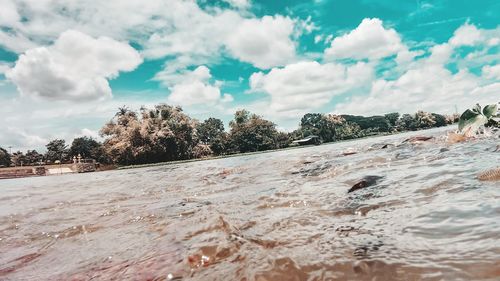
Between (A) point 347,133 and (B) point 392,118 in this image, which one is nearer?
(A) point 347,133

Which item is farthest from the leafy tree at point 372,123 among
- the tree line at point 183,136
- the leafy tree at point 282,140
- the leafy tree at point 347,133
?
the leafy tree at point 282,140

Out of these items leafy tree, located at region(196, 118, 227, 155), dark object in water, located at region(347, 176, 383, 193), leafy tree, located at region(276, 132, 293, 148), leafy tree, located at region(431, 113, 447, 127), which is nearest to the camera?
dark object in water, located at region(347, 176, 383, 193)

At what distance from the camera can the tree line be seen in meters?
51.7

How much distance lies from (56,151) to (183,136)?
66.1 meters

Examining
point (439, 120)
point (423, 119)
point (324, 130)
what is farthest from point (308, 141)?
point (439, 120)

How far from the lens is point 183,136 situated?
5669 cm

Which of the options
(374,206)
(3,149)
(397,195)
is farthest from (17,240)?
(3,149)

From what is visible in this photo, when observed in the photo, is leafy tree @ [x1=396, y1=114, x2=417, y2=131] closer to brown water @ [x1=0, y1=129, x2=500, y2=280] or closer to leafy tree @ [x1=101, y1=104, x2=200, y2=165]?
leafy tree @ [x1=101, y1=104, x2=200, y2=165]

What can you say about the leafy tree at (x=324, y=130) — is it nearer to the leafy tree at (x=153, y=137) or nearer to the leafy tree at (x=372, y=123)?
the leafy tree at (x=372, y=123)

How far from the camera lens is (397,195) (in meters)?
4.25

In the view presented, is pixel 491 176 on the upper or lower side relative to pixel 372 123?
lower

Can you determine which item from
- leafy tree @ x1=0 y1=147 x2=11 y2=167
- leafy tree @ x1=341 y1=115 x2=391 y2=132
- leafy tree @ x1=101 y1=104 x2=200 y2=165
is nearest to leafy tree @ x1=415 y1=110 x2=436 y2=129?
leafy tree @ x1=341 y1=115 x2=391 y2=132

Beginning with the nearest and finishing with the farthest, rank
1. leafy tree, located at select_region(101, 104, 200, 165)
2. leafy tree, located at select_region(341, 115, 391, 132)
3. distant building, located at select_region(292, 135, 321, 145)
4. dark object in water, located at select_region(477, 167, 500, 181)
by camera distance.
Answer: dark object in water, located at select_region(477, 167, 500, 181)
leafy tree, located at select_region(101, 104, 200, 165)
distant building, located at select_region(292, 135, 321, 145)
leafy tree, located at select_region(341, 115, 391, 132)

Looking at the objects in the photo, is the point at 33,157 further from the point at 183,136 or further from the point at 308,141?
the point at 308,141
